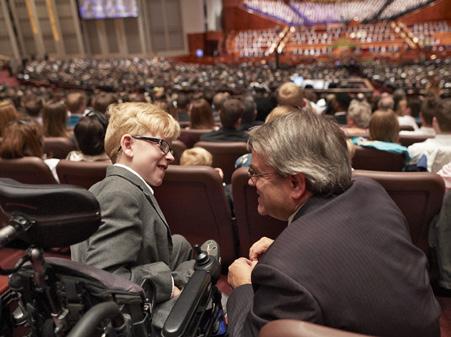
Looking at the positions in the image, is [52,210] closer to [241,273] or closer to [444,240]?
[241,273]

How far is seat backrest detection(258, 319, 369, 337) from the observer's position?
573 millimetres

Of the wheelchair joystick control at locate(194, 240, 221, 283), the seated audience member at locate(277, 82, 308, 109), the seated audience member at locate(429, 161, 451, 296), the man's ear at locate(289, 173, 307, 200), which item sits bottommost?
the seated audience member at locate(429, 161, 451, 296)

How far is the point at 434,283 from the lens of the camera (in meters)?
1.84

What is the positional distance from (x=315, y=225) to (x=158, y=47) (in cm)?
1972

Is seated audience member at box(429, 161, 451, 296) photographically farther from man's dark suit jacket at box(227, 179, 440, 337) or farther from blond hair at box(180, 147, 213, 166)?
A: blond hair at box(180, 147, 213, 166)

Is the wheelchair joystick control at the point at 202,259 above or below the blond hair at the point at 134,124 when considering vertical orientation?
below

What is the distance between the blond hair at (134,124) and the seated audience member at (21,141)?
979mm

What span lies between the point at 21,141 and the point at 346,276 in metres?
1.98

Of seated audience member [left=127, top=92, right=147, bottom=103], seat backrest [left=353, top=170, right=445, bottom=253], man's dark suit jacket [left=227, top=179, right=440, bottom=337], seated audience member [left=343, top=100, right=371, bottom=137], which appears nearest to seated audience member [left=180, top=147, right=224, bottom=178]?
seat backrest [left=353, top=170, right=445, bottom=253]

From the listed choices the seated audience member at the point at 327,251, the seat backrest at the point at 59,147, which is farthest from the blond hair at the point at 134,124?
the seat backrest at the point at 59,147

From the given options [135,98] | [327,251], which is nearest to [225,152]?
[327,251]

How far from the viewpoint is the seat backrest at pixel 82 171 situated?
1.77m

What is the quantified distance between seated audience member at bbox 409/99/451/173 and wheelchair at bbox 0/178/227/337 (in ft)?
6.08

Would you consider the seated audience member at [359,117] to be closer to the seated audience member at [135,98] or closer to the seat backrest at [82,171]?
the seated audience member at [135,98]
